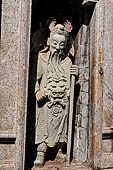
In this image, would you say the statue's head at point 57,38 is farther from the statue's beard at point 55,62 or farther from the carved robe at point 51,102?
the carved robe at point 51,102

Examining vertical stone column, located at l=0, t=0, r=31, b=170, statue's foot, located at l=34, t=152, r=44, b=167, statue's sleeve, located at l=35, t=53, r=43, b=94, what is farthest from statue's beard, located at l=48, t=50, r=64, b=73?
statue's foot, located at l=34, t=152, r=44, b=167

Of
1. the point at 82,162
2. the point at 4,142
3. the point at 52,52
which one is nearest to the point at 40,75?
the point at 52,52

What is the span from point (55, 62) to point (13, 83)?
94 centimetres

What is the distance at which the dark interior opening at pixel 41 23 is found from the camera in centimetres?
500

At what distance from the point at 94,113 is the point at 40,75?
3.10 ft

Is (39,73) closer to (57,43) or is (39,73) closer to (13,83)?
(57,43)

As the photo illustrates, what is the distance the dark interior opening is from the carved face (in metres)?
0.23

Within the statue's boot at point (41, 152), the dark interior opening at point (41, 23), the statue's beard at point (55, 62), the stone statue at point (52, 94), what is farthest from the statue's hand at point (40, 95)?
the statue's boot at point (41, 152)

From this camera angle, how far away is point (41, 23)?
5.33m

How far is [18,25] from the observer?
4367 millimetres

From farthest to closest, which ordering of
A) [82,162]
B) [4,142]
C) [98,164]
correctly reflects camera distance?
[82,162]
[98,164]
[4,142]

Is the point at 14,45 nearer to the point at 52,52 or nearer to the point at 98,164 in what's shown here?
the point at 52,52

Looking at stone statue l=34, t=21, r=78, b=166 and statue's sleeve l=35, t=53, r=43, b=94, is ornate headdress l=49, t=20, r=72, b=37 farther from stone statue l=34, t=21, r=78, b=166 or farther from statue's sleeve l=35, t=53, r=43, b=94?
statue's sleeve l=35, t=53, r=43, b=94

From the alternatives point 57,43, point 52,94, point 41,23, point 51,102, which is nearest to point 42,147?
point 51,102
